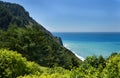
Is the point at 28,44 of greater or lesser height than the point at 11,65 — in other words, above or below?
above

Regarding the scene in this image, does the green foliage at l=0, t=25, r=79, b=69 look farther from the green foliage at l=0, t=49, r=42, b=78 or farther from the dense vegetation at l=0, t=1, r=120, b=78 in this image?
the green foliage at l=0, t=49, r=42, b=78

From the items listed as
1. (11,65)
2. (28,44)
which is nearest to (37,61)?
(28,44)

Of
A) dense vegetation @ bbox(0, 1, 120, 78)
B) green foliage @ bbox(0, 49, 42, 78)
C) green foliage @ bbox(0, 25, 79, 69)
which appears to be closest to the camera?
dense vegetation @ bbox(0, 1, 120, 78)

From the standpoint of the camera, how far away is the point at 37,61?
6731cm

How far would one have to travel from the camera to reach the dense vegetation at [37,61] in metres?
22.4

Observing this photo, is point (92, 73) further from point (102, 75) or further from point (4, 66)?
point (4, 66)

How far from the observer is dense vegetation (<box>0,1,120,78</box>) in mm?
22375

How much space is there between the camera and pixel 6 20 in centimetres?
13125

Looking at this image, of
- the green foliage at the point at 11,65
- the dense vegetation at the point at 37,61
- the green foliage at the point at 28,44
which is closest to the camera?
the dense vegetation at the point at 37,61

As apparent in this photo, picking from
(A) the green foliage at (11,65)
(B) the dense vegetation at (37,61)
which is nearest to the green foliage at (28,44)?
(B) the dense vegetation at (37,61)

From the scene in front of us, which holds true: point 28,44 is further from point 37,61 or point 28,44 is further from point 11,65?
point 11,65

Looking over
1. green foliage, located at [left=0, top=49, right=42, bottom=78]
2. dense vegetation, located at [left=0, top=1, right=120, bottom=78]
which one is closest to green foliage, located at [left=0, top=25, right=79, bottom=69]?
dense vegetation, located at [left=0, top=1, right=120, bottom=78]

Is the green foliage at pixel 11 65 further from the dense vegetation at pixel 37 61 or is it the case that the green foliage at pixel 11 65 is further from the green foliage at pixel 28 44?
the green foliage at pixel 28 44

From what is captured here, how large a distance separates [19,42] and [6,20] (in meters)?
67.0
